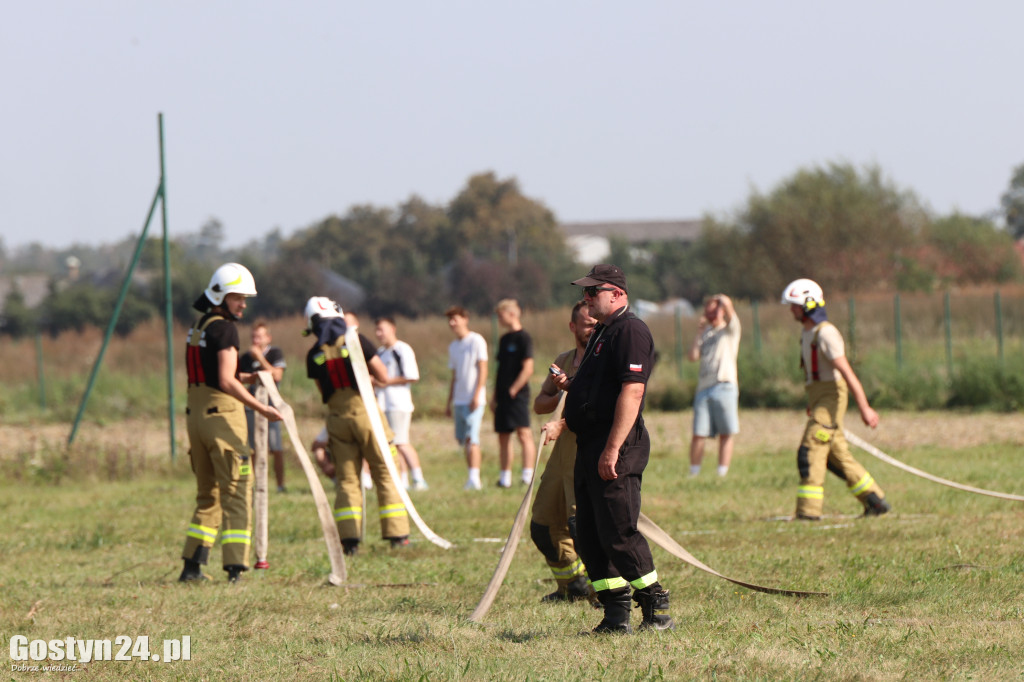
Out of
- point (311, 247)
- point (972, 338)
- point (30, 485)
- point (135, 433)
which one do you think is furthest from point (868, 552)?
point (311, 247)

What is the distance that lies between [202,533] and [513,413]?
491cm

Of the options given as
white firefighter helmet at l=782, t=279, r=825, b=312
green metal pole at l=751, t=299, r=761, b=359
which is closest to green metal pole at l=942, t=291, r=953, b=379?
green metal pole at l=751, t=299, r=761, b=359

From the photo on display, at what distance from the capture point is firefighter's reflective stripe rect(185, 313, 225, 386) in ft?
25.5

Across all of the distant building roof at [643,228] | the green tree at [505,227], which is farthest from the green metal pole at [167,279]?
the distant building roof at [643,228]

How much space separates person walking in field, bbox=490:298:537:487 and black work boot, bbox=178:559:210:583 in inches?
185

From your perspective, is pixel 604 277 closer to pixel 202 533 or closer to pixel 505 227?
pixel 202 533

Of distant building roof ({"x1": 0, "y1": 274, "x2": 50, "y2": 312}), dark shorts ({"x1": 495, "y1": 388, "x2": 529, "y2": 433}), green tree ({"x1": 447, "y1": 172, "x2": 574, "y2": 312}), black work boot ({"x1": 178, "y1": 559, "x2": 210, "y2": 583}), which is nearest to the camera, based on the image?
black work boot ({"x1": 178, "y1": 559, "x2": 210, "y2": 583})

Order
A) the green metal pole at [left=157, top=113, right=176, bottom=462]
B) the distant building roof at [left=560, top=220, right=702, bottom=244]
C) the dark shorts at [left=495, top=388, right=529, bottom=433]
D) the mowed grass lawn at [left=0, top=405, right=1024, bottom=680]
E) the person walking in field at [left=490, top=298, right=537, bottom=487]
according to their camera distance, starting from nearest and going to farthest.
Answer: the mowed grass lawn at [left=0, top=405, right=1024, bottom=680], the person walking in field at [left=490, top=298, right=537, bottom=487], the dark shorts at [left=495, top=388, right=529, bottom=433], the green metal pole at [left=157, top=113, right=176, bottom=462], the distant building roof at [left=560, top=220, right=702, bottom=244]

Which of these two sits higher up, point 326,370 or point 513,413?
point 326,370

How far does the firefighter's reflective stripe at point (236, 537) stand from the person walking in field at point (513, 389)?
462 centimetres

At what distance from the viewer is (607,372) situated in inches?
221

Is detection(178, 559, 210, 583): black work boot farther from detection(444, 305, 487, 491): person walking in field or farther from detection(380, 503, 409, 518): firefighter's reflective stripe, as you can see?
detection(444, 305, 487, 491): person walking in field

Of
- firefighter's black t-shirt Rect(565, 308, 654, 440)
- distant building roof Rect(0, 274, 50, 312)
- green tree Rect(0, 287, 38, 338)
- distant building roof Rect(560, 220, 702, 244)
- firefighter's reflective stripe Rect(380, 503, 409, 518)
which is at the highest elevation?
distant building roof Rect(560, 220, 702, 244)

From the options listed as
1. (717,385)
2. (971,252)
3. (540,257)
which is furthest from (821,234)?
(717,385)
